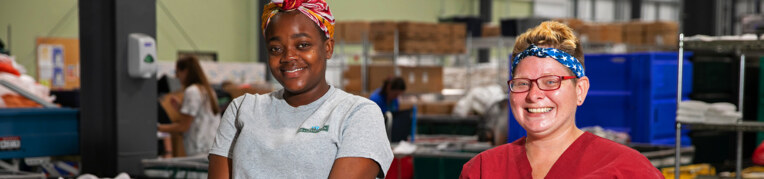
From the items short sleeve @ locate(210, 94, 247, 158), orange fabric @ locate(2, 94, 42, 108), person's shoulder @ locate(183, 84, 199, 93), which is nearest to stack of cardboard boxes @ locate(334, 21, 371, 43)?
person's shoulder @ locate(183, 84, 199, 93)

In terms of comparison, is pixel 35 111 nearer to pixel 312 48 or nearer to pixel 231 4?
pixel 312 48

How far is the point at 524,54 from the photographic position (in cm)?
181

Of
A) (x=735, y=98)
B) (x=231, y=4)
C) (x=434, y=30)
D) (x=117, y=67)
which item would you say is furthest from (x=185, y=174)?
(x=231, y=4)

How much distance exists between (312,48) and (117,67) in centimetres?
356

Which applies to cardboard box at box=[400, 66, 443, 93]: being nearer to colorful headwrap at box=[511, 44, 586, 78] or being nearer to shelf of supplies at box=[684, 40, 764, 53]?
shelf of supplies at box=[684, 40, 764, 53]

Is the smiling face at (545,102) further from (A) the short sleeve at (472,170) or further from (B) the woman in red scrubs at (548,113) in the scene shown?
(A) the short sleeve at (472,170)

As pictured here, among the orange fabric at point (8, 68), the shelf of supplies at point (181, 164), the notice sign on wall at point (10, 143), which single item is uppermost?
the orange fabric at point (8, 68)

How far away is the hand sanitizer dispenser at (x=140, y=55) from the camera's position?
5059 millimetres

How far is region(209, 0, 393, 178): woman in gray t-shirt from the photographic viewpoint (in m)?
1.85

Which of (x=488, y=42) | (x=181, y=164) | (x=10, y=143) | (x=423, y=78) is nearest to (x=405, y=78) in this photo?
(x=423, y=78)

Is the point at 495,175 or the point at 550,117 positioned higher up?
the point at 550,117

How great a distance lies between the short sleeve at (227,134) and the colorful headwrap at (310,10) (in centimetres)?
24

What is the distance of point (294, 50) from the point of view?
189 centimetres

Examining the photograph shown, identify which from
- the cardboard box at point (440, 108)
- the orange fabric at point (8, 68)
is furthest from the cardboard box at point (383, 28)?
the orange fabric at point (8, 68)
